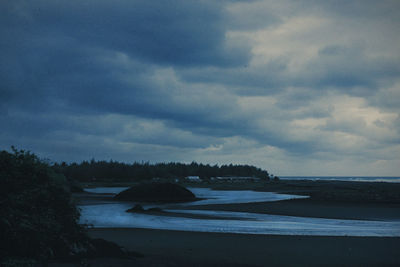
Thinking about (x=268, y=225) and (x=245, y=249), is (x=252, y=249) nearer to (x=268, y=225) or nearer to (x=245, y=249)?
(x=245, y=249)

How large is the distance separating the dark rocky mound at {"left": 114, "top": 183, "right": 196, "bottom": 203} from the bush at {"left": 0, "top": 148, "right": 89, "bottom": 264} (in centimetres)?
3399

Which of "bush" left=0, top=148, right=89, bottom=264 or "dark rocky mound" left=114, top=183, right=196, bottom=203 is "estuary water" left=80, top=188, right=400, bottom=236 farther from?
"dark rocky mound" left=114, top=183, right=196, bottom=203

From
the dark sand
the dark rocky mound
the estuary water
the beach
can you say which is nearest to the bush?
the beach

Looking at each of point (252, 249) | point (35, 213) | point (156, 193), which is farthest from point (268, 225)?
point (156, 193)

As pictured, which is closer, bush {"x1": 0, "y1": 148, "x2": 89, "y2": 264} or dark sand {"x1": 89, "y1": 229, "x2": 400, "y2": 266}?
bush {"x1": 0, "y1": 148, "x2": 89, "y2": 264}

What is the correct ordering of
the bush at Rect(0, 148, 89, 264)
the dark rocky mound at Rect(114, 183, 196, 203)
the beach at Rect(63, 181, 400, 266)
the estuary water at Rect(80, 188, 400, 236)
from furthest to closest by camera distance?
the dark rocky mound at Rect(114, 183, 196, 203)
the estuary water at Rect(80, 188, 400, 236)
the beach at Rect(63, 181, 400, 266)
the bush at Rect(0, 148, 89, 264)

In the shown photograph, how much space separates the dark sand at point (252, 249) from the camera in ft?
39.1

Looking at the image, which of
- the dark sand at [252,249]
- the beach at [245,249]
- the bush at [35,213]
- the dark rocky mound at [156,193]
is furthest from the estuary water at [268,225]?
the dark rocky mound at [156,193]

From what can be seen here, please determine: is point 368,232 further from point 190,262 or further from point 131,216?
point 131,216

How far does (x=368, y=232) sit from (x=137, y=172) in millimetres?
154854

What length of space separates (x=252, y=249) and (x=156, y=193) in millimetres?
33767

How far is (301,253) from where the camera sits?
44.1 ft

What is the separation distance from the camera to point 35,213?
10.4 metres

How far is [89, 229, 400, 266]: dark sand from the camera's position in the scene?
11933mm
